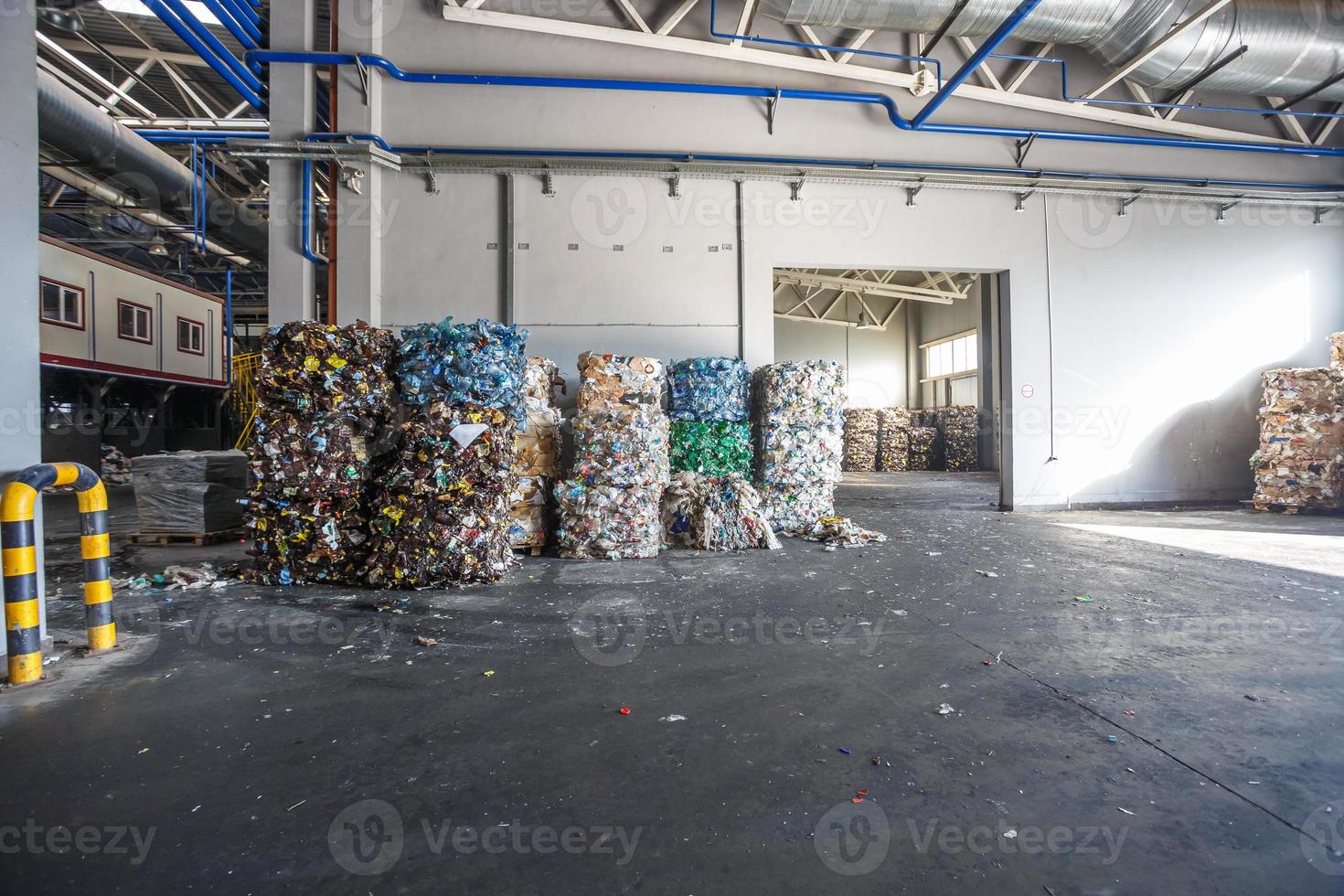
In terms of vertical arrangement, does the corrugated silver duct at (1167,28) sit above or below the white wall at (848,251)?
above

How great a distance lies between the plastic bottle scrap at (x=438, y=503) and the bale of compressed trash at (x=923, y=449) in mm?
15241

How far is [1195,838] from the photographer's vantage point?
159cm

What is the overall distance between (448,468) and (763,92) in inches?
252

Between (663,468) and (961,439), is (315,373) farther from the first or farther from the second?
(961,439)

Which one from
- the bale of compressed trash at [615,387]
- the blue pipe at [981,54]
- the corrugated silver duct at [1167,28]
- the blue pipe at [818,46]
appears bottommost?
Result: the bale of compressed trash at [615,387]

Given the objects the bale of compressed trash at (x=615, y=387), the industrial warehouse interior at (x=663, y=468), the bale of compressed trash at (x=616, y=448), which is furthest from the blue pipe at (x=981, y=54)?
the bale of compressed trash at (x=616, y=448)

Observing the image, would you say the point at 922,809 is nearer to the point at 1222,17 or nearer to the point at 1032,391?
the point at 1032,391

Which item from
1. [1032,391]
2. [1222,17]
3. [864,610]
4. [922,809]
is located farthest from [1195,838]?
[1222,17]

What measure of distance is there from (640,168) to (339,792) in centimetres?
724

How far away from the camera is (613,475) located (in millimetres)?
5258

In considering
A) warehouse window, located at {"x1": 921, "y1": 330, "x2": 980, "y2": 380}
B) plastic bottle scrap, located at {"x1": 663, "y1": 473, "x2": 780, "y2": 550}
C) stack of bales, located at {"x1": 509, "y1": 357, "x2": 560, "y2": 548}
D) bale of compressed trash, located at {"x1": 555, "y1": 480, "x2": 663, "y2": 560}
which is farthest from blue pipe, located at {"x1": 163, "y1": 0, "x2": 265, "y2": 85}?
warehouse window, located at {"x1": 921, "y1": 330, "x2": 980, "y2": 380}

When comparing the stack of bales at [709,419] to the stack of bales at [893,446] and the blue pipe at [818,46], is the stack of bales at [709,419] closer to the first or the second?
the blue pipe at [818,46]

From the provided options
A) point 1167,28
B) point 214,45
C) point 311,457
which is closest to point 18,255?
point 311,457

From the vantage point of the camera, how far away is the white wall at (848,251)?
→ 7148 mm
